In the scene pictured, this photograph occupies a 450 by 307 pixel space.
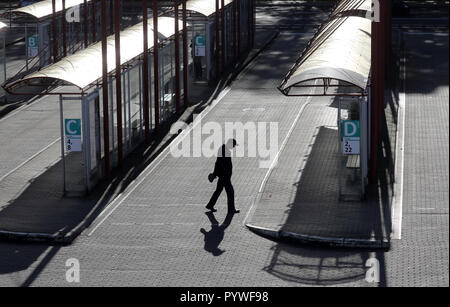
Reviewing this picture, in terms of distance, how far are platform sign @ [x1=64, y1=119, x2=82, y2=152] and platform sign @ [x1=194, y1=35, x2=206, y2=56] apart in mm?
13717

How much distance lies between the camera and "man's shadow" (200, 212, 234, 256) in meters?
19.0

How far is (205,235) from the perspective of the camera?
19.8 meters

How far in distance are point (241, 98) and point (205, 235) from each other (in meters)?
13.6

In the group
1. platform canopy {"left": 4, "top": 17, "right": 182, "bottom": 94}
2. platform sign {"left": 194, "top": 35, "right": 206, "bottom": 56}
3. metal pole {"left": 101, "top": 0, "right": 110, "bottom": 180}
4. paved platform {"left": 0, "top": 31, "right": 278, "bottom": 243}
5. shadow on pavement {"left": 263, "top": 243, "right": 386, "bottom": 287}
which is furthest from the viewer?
platform sign {"left": 194, "top": 35, "right": 206, "bottom": 56}

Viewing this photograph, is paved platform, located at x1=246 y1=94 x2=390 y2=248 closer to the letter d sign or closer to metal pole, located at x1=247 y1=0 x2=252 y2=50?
the letter d sign

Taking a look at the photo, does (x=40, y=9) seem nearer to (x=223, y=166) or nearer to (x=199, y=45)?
(x=199, y=45)

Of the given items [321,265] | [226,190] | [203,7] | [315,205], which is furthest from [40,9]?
[321,265]

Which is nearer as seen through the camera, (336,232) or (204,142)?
(336,232)

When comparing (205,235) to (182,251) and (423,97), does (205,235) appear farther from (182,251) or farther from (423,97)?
(423,97)

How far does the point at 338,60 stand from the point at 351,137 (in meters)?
1.87

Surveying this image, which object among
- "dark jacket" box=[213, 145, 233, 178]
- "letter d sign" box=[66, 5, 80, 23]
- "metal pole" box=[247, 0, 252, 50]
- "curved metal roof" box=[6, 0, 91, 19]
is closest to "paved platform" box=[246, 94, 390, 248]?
"dark jacket" box=[213, 145, 233, 178]

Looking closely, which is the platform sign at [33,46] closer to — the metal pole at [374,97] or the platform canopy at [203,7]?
the platform canopy at [203,7]
